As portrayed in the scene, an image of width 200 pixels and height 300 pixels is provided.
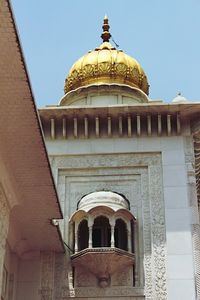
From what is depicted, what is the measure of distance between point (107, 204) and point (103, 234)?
2.05 ft

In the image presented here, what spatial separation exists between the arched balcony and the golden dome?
3477mm

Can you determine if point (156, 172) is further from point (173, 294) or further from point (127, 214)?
point (173, 294)

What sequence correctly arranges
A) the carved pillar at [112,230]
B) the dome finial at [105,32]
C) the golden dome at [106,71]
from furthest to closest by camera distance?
the dome finial at [105,32] < the golden dome at [106,71] < the carved pillar at [112,230]

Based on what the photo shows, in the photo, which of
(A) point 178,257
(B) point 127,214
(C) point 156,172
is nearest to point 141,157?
(C) point 156,172

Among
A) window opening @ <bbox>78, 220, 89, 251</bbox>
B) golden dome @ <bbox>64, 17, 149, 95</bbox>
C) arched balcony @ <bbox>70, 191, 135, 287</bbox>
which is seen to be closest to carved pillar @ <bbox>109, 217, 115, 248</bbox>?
arched balcony @ <bbox>70, 191, 135, 287</bbox>

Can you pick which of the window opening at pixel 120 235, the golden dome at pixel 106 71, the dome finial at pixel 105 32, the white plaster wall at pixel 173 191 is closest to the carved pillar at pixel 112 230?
the window opening at pixel 120 235

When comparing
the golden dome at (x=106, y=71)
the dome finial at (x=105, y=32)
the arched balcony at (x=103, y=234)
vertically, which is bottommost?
the arched balcony at (x=103, y=234)

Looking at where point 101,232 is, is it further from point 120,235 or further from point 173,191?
point 173,191

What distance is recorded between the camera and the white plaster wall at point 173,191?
1159 centimetres

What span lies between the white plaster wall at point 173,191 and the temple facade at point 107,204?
2 cm

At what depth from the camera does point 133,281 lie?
11.8 meters

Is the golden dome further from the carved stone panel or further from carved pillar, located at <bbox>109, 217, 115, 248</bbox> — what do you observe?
carved pillar, located at <bbox>109, 217, 115, 248</bbox>

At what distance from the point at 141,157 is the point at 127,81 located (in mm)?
2525

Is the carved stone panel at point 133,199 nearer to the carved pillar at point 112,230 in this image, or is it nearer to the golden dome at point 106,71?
the carved pillar at point 112,230
